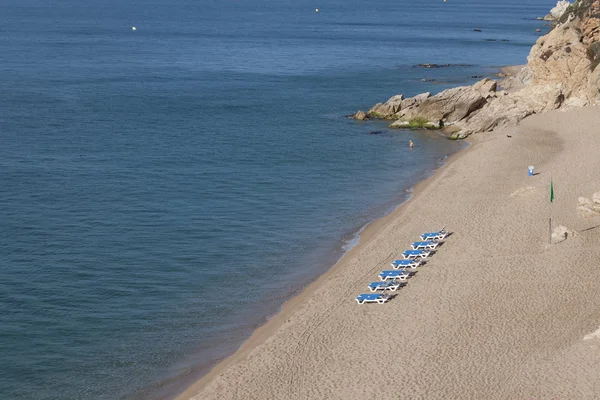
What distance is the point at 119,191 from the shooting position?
1956 inches

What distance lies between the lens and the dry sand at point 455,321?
2566 cm

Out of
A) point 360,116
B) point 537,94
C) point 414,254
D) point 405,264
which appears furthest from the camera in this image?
point 360,116

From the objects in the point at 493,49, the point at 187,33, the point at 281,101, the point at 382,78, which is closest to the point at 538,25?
the point at 493,49

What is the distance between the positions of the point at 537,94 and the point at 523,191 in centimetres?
2578

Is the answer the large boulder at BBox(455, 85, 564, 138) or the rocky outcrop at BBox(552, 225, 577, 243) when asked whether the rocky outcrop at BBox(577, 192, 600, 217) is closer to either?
the rocky outcrop at BBox(552, 225, 577, 243)

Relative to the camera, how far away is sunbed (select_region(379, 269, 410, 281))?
34.1 meters

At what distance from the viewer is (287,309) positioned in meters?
33.7

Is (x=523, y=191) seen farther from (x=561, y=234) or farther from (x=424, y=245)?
(x=424, y=245)

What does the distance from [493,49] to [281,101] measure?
190 ft

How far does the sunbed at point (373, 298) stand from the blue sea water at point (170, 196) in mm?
4135

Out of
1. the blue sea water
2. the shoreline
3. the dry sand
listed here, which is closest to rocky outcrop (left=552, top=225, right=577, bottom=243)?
the dry sand

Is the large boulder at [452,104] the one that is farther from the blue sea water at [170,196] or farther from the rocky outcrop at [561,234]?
the rocky outcrop at [561,234]

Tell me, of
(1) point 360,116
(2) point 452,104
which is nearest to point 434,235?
(2) point 452,104

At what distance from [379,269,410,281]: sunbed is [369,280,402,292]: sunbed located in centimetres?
44
